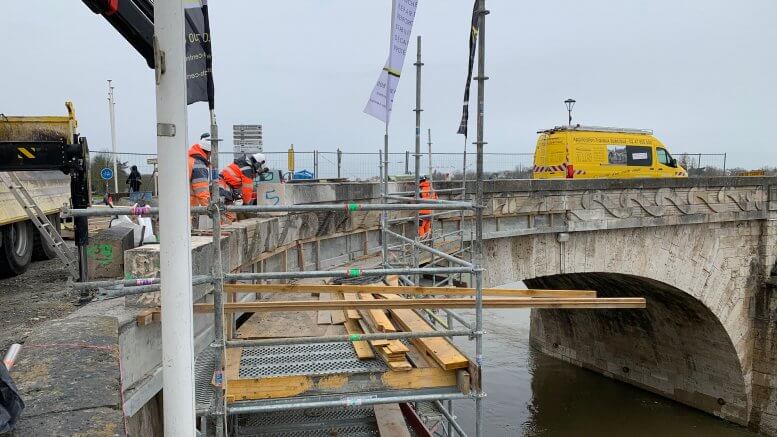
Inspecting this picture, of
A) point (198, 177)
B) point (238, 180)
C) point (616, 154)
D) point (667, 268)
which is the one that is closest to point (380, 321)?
point (198, 177)

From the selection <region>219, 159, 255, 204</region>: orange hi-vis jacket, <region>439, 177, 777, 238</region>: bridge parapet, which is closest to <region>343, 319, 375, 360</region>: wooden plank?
<region>219, 159, 255, 204</region>: orange hi-vis jacket

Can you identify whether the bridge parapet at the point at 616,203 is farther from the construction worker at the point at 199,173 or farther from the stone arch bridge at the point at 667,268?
the construction worker at the point at 199,173

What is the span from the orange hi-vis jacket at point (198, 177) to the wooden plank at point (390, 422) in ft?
9.97

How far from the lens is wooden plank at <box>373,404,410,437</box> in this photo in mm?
4426

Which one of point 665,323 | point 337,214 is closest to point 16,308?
point 337,214

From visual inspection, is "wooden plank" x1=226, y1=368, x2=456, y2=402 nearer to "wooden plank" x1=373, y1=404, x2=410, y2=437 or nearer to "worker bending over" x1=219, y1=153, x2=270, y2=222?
"wooden plank" x1=373, y1=404, x2=410, y2=437

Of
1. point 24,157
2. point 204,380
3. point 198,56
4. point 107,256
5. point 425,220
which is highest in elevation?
point 198,56

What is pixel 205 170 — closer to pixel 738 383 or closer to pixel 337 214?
pixel 337 214

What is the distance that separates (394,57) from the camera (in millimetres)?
6539

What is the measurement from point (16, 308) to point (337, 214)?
162 inches

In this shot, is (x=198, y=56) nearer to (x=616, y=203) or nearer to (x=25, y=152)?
(x=25, y=152)

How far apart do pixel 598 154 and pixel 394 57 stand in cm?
1160

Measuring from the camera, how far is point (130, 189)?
13703 mm

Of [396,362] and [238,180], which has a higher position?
[238,180]
